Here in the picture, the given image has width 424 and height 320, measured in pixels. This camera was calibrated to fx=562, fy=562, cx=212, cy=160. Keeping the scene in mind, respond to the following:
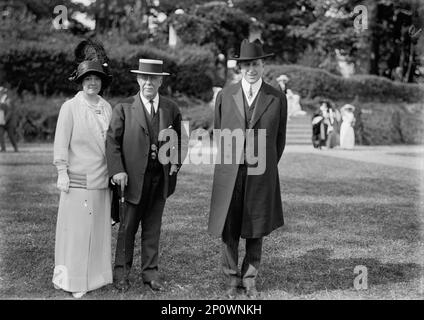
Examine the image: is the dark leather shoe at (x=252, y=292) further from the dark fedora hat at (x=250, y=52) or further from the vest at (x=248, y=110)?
the dark fedora hat at (x=250, y=52)

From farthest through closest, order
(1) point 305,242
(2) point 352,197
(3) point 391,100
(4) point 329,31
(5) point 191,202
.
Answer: (4) point 329,31, (3) point 391,100, (2) point 352,197, (5) point 191,202, (1) point 305,242

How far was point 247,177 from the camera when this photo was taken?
489 cm

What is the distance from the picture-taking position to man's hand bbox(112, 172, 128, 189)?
4715 mm

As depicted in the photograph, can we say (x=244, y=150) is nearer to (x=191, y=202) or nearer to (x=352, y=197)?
(x=191, y=202)

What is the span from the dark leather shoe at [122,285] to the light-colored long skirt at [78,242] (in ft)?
0.54

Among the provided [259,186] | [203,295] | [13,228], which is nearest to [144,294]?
[203,295]

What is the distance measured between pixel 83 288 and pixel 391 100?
90.7ft

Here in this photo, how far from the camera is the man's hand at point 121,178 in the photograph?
471 cm

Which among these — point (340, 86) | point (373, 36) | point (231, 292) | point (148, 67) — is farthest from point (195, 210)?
point (373, 36)

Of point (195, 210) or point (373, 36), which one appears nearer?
point (195, 210)

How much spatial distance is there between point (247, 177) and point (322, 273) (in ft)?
4.90

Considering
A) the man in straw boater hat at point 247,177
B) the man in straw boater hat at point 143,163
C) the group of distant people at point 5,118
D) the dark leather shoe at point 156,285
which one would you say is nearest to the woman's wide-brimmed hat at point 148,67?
the man in straw boater hat at point 143,163

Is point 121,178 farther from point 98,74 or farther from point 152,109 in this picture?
point 98,74

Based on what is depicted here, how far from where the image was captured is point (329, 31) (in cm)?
3195
